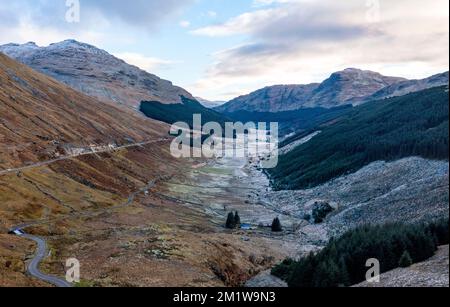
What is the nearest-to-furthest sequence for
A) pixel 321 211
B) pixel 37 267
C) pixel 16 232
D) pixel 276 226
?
pixel 37 267, pixel 16 232, pixel 276 226, pixel 321 211

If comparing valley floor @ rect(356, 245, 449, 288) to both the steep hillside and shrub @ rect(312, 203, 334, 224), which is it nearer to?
the steep hillside

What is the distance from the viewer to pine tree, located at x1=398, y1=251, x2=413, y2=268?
59594mm

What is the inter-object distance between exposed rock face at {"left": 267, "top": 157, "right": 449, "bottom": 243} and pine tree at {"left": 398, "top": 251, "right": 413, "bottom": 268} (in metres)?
32.3

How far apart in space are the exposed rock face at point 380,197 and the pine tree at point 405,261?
32345 millimetres

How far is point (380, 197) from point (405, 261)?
225ft

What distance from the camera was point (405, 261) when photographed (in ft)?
196

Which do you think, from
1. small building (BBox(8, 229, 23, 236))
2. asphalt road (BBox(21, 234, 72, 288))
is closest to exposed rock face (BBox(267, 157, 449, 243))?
asphalt road (BBox(21, 234, 72, 288))

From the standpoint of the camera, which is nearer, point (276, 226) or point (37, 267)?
point (37, 267)

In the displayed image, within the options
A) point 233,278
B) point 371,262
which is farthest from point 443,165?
point 233,278

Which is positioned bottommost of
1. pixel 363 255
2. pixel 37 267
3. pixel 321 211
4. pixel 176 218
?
pixel 37 267

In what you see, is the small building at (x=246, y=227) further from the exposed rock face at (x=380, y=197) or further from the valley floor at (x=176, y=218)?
the exposed rock face at (x=380, y=197)

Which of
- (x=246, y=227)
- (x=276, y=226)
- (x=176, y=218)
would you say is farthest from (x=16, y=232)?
(x=276, y=226)

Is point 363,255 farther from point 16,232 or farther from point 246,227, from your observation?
point 16,232

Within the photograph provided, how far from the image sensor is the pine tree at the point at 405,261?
59.6 m
